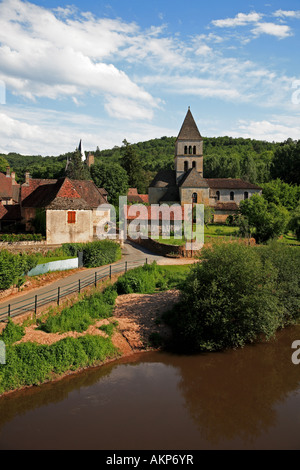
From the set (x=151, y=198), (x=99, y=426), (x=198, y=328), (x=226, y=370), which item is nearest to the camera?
(x=99, y=426)

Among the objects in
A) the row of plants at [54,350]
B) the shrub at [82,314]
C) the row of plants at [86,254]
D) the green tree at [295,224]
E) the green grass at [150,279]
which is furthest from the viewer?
the green tree at [295,224]

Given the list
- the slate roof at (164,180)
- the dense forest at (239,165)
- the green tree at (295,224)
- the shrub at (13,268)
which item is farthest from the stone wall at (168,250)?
the dense forest at (239,165)

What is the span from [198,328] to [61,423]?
7.99 metres

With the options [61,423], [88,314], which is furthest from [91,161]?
[61,423]

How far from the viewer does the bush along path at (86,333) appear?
15195mm

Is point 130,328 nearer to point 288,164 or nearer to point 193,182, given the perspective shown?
point 193,182

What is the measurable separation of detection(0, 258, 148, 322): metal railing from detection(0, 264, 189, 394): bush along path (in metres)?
0.64

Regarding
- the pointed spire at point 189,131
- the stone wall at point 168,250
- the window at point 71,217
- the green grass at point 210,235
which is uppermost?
the pointed spire at point 189,131

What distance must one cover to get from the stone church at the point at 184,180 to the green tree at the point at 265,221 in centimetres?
1274

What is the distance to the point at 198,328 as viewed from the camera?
18297 millimetres

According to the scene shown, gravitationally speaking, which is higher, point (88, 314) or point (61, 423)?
point (88, 314)

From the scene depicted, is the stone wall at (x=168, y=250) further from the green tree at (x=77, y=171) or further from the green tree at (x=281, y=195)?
the green tree at (x=77, y=171)

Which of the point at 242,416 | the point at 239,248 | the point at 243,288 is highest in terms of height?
the point at 239,248

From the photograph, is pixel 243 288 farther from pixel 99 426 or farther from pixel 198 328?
pixel 99 426
